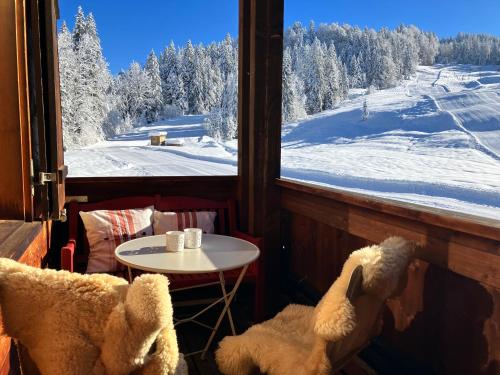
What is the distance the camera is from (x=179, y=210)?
320 centimetres

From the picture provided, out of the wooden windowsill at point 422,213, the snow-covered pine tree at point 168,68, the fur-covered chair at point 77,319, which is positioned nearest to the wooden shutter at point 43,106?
the fur-covered chair at point 77,319

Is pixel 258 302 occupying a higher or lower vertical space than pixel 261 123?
lower

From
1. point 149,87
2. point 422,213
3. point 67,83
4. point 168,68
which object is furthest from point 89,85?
point 422,213

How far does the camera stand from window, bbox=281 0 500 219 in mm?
1596

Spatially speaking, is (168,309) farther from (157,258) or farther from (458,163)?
(458,163)

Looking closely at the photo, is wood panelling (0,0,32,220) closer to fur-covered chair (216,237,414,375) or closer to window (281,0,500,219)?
fur-covered chair (216,237,414,375)

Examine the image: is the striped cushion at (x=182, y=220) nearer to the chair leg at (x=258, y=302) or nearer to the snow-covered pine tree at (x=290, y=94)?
the chair leg at (x=258, y=302)

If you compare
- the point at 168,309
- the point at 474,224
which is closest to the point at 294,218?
the point at 474,224

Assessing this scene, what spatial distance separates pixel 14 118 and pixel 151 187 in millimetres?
1408

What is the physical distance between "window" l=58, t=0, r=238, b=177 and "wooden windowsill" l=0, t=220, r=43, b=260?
1.10m

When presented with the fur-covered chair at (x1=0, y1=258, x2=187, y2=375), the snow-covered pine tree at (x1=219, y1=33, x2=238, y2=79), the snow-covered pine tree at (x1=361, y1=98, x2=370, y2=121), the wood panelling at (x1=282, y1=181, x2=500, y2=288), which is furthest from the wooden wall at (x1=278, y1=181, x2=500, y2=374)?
the snow-covered pine tree at (x1=219, y1=33, x2=238, y2=79)

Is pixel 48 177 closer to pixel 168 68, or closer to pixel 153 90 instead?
pixel 153 90

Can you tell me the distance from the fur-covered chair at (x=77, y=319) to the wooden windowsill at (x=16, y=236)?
1.23 ft

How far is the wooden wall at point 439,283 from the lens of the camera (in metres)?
1.53
